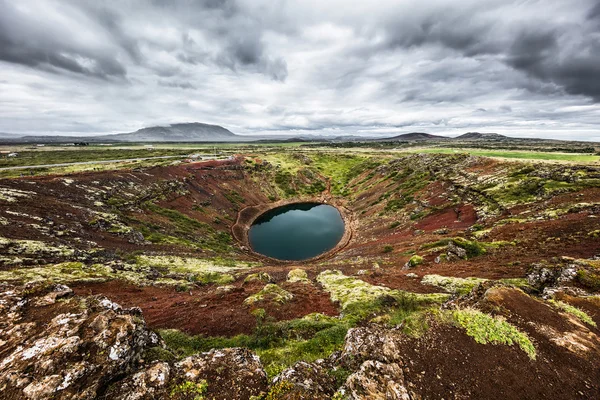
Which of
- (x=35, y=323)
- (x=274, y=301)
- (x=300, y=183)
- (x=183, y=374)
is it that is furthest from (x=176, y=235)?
(x=300, y=183)

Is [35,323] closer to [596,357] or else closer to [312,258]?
[596,357]

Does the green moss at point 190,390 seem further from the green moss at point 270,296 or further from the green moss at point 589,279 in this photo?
the green moss at point 589,279

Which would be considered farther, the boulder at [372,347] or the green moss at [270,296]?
the green moss at [270,296]

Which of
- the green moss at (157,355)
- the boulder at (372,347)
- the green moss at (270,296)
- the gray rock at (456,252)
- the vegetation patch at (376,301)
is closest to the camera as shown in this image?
the boulder at (372,347)

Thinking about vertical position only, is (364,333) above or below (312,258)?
above

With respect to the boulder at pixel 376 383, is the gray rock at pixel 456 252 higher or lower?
lower

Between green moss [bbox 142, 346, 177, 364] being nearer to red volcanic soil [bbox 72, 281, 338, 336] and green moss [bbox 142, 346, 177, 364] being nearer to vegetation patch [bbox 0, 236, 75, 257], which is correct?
red volcanic soil [bbox 72, 281, 338, 336]

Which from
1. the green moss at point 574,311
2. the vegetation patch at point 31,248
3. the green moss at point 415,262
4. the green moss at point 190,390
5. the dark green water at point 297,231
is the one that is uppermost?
the green moss at point 574,311

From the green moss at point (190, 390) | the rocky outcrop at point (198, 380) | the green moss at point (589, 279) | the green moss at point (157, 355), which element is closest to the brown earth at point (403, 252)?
the green moss at point (589, 279)
